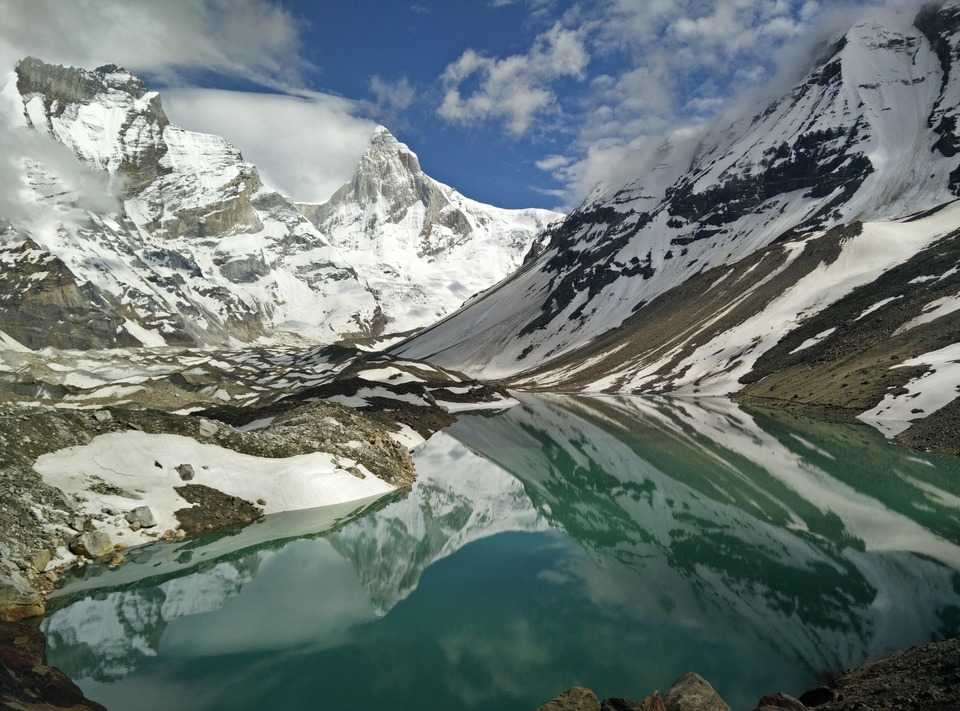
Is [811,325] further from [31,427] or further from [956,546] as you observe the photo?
[31,427]

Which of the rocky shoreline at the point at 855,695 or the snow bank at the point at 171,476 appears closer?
the rocky shoreline at the point at 855,695

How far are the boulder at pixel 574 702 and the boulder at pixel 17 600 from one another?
16.5 meters

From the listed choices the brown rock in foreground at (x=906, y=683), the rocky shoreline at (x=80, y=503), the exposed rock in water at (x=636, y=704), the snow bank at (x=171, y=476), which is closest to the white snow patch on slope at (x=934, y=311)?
the rocky shoreline at (x=80, y=503)

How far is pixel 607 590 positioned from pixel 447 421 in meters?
60.3

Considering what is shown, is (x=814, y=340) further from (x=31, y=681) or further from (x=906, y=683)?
(x=31, y=681)

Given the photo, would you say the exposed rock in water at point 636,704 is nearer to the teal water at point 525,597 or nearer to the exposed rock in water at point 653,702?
the exposed rock in water at point 653,702

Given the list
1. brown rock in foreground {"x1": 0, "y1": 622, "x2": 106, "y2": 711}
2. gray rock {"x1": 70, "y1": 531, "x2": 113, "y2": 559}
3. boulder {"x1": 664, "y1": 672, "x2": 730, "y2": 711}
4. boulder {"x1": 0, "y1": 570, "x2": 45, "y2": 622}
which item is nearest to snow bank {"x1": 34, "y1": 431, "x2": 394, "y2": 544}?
gray rock {"x1": 70, "y1": 531, "x2": 113, "y2": 559}

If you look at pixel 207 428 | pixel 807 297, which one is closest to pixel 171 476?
pixel 207 428

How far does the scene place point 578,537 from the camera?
29.2m

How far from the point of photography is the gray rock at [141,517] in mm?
27078

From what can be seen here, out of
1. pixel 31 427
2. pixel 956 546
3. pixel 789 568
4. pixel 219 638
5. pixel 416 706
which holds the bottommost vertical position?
pixel 956 546

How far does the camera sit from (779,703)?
13.6 metres

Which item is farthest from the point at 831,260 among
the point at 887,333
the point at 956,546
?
the point at 956,546

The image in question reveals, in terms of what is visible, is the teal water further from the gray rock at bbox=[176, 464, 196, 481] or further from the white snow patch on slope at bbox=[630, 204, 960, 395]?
the white snow patch on slope at bbox=[630, 204, 960, 395]
